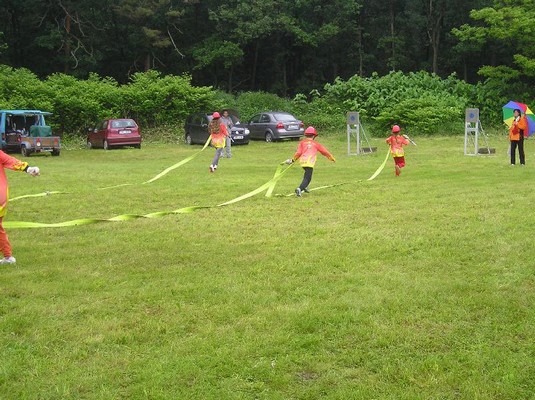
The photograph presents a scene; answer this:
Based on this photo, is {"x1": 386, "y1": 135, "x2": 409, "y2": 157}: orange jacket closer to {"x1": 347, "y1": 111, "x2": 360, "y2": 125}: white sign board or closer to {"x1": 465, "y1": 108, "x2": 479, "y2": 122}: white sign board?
{"x1": 465, "y1": 108, "x2": 479, "y2": 122}: white sign board

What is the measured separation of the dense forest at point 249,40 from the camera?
161 ft

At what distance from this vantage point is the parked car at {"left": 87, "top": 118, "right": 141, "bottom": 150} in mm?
28859

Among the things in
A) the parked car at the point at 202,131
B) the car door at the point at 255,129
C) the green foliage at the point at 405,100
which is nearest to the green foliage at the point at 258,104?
the green foliage at the point at 405,100

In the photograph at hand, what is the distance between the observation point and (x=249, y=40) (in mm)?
50531

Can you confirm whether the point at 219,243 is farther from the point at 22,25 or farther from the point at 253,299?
the point at 22,25

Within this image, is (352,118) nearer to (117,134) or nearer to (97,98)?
(117,134)

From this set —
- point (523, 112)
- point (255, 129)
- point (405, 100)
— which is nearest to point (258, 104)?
point (255, 129)

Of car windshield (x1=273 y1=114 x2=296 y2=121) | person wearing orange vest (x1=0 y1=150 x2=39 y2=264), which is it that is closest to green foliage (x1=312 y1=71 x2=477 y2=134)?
car windshield (x1=273 y1=114 x2=296 y2=121)

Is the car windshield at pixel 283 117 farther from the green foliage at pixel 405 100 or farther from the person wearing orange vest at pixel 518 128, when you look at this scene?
the person wearing orange vest at pixel 518 128

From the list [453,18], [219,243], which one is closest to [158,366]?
[219,243]

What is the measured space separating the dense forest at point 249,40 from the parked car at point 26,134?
74.0 ft

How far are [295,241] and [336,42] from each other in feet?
160

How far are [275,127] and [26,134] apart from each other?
35.0ft

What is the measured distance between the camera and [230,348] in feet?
16.3
